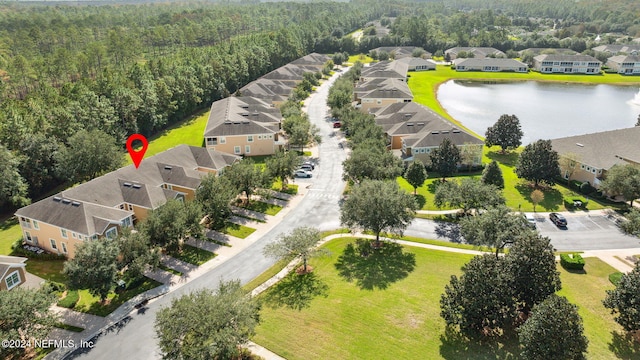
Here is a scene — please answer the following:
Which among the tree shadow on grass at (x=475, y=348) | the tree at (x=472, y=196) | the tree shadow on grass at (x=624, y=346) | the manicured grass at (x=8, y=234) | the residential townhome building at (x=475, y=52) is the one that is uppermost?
the residential townhome building at (x=475, y=52)

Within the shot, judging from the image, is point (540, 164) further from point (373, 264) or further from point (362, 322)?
point (362, 322)

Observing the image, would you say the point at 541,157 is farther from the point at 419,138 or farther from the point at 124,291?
the point at 124,291

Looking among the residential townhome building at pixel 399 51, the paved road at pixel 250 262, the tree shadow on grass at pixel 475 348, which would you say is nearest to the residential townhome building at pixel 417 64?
the residential townhome building at pixel 399 51

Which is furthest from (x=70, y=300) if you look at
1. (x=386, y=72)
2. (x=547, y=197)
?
(x=386, y=72)

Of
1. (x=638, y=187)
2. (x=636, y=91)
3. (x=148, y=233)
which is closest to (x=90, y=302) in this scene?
(x=148, y=233)

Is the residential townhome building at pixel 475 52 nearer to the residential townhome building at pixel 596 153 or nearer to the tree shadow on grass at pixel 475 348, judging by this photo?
the residential townhome building at pixel 596 153

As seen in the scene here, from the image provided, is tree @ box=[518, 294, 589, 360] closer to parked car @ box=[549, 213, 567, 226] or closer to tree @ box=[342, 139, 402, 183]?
parked car @ box=[549, 213, 567, 226]

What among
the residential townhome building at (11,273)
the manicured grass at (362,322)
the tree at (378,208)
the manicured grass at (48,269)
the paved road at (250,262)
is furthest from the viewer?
the tree at (378,208)
